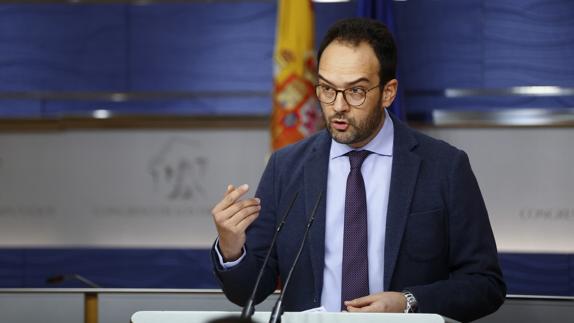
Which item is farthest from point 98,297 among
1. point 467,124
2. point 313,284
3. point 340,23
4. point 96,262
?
point 467,124

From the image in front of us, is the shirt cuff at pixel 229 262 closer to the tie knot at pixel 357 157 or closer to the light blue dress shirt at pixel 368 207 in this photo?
the light blue dress shirt at pixel 368 207

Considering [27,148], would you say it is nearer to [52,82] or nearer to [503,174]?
[52,82]

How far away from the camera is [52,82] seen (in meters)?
6.30

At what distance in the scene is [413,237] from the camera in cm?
248

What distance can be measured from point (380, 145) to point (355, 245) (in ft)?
1.07

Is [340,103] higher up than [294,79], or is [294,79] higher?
[294,79]

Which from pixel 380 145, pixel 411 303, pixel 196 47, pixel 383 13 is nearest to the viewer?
pixel 411 303

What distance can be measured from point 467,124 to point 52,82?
9.72 ft

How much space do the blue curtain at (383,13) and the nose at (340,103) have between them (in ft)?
10.2

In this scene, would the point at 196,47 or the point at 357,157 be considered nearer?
the point at 357,157

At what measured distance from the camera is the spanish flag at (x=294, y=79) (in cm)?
549

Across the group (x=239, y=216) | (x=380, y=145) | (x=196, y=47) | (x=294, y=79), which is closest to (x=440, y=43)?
(x=294, y=79)

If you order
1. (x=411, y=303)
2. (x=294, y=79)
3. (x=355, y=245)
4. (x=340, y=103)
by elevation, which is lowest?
(x=411, y=303)

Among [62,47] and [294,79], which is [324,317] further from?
[62,47]
